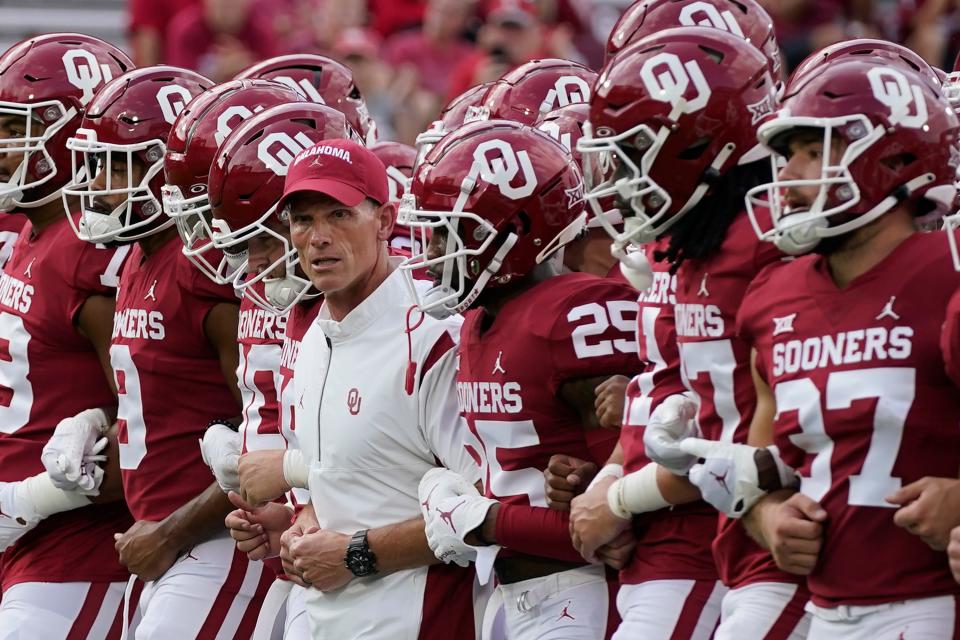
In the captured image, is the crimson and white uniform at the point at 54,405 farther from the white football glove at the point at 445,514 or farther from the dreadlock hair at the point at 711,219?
the dreadlock hair at the point at 711,219

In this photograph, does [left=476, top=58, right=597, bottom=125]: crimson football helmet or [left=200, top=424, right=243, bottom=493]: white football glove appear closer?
[left=200, top=424, right=243, bottom=493]: white football glove

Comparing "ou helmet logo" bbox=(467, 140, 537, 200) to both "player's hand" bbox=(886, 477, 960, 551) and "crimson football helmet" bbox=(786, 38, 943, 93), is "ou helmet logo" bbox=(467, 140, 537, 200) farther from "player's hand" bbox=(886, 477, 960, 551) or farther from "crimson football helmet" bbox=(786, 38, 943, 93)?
"player's hand" bbox=(886, 477, 960, 551)

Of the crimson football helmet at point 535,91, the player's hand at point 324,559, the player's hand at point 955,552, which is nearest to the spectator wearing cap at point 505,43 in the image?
the crimson football helmet at point 535,91

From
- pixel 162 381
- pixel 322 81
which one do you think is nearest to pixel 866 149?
pixel 162 381

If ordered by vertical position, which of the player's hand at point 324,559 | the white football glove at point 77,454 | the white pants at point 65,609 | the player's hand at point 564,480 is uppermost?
the player's hand at point 564,480

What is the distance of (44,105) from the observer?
21.0 ft

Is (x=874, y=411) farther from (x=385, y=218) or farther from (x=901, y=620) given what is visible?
(x=385, y=218)

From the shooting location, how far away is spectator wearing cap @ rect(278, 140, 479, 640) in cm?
489

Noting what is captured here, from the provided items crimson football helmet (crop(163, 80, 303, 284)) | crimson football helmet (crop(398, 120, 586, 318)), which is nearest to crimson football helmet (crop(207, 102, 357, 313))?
crimson football helmet (crop(163, 80, 303, 284))

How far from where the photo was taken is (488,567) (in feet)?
15.2

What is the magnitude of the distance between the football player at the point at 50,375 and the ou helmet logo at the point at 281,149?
104 centimetres

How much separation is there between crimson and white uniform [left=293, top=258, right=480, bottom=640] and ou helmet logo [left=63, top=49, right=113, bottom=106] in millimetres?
1999

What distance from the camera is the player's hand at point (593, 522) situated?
4.45 meters

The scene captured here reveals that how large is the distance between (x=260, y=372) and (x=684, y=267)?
165 cm
